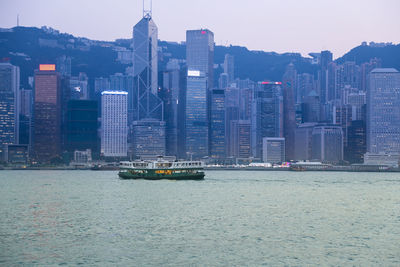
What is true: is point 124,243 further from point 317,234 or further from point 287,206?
point 287,206

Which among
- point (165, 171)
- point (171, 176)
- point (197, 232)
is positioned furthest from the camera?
point (165, 171)

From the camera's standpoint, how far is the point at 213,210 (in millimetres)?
83375

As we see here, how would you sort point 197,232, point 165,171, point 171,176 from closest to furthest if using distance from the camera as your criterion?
point 197,232
point 171,176
point 165,171

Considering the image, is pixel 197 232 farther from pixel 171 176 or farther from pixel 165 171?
pixel 165 171

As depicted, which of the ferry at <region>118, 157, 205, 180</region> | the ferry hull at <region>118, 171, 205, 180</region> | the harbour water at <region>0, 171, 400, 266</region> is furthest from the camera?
the ferry at <region>118, 157, 205, 180</region>

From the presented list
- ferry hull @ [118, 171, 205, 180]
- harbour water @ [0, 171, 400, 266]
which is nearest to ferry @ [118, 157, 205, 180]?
ferry hull @ [118, 171, 205, 180]

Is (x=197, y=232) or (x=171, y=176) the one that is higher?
(x=171, y=176)

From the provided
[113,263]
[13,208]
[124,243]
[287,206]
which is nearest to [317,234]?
[124,243]

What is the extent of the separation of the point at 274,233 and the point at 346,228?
32.8 ft

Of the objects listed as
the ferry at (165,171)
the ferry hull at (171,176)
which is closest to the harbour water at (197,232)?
the ferry hull at (171,176)

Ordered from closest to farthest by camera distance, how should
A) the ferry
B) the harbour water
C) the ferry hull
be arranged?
1. the harbour water
2. the ferry hull
3. the ferry

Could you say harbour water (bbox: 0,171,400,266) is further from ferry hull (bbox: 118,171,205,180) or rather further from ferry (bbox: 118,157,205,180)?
ferry (bbox: 118,157,205,180)

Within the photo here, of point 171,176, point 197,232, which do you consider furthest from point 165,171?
point 197,232

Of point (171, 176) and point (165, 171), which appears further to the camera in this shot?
point (165, 171)
